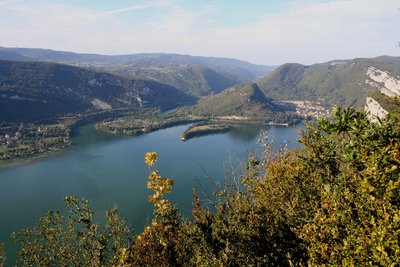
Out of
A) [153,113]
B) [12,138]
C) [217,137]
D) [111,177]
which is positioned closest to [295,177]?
[111,177]

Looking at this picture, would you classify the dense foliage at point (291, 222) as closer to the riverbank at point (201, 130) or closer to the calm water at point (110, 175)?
the calm water at point (110, 175)

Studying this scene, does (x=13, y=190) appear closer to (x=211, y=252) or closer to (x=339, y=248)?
(x=211, y=252)

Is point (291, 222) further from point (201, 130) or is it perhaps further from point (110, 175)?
point (201, 130)

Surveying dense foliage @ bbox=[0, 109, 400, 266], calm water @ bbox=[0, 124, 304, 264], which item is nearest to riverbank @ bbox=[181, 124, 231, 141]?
calm water @ bbox=[0, 124, 304, 264]

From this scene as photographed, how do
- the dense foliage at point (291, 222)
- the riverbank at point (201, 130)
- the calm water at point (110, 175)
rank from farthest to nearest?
the riverbank at point (201, 130) → the calm water at point (110, 175) → the dense foliage at point (291, 222)

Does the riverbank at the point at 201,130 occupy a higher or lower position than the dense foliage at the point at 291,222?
lower

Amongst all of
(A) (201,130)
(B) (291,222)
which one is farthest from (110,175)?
(B) (291,222)

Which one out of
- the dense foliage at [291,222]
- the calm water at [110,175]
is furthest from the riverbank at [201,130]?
the dense foliage at [291,222]
